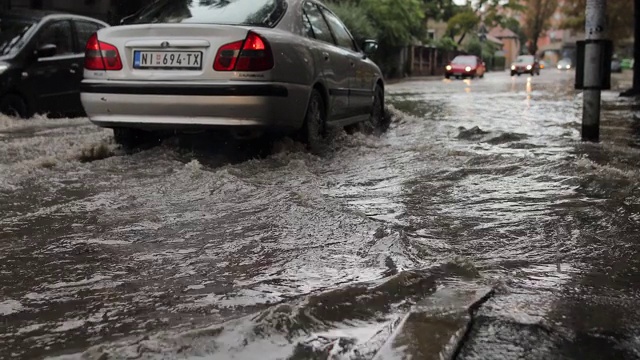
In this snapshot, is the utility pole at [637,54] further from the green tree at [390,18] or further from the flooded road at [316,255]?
the green tree at [390,18]

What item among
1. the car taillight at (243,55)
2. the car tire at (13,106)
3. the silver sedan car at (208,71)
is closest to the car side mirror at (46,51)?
the car tire at (13,106)

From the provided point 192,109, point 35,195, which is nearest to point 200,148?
point 192,109

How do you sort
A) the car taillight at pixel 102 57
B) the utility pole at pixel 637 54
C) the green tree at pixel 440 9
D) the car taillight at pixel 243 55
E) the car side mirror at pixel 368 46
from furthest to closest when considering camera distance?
the green tree at pixel 440 9 < the utility pole at pixel 637 54 < the car side mirror at pixel 368 46 < the car taillight at pixel 102 57 < the car taillight at pixel 243 55

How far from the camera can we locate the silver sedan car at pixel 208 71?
5188mm

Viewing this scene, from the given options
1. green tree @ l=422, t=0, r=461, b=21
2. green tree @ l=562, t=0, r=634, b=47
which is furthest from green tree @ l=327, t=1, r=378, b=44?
green tree @ l=422, t=0, r=461, b=21

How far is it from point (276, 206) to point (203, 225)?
1.85ft

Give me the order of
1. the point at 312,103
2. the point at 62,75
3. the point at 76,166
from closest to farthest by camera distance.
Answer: the point at 76,166 < the point at 312,103 < the point at 62,75

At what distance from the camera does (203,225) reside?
3.70 m

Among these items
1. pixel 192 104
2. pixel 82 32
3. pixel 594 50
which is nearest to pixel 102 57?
pixel 192 104

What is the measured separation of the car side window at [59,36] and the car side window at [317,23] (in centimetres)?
432

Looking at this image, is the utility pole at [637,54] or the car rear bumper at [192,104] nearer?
the car rear bumper at [192,104]

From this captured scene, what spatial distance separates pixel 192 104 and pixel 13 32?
510 cm

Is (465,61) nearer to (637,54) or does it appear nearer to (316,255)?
(637,54)

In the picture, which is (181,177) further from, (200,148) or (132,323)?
(132,323)
